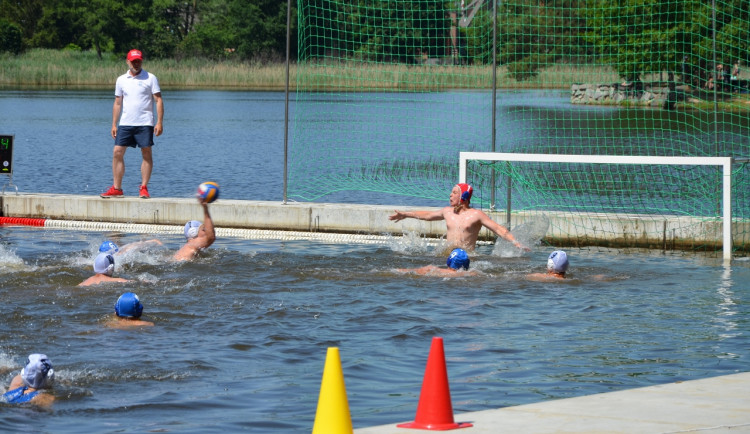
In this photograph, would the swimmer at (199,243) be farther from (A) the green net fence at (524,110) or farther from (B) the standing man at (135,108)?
(A) the green net fence at (524,110)

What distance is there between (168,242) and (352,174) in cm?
1113

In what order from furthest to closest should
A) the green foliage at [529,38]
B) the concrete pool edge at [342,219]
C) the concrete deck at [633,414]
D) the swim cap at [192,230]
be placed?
the green foliage at [529,38]
the concrete pool edge at [342,219]
the swim cap at [192,230]
the concrete deck at [633,414]

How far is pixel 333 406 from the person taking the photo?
19.7 feet

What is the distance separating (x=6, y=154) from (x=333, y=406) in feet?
43.4

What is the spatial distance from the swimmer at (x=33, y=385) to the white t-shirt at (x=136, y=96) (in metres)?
9.07

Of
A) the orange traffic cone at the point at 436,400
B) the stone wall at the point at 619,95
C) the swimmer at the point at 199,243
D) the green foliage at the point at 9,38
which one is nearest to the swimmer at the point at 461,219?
the swimmer at the point at 199,243

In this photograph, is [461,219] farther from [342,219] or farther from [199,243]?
[199,243]

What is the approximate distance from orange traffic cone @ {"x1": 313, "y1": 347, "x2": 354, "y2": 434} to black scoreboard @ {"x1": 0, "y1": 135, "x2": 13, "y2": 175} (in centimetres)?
1295

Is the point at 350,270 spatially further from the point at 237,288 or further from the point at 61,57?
the point at 61,57

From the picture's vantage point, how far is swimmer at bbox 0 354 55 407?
775 centimetres

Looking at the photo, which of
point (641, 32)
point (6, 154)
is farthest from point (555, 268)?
point (641, 32)

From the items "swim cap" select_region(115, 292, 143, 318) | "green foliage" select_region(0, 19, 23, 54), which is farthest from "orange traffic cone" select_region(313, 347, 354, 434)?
"green foliage" select_region(0, 19, 23, 54)

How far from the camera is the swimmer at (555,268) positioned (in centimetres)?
1262

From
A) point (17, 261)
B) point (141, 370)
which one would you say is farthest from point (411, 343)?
point (17, 261)
